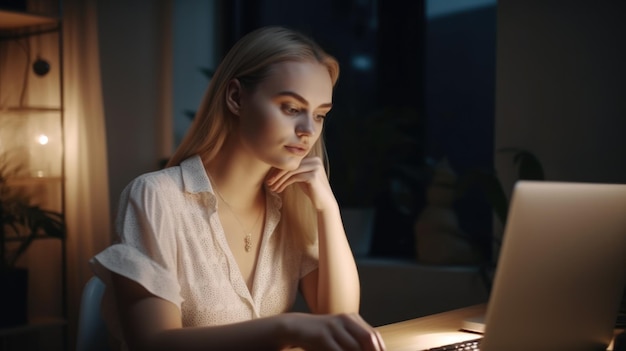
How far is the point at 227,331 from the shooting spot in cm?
120

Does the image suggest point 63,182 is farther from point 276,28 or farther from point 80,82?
point 276,28

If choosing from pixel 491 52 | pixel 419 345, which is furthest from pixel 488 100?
pixel 419 345

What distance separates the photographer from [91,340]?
1550mm

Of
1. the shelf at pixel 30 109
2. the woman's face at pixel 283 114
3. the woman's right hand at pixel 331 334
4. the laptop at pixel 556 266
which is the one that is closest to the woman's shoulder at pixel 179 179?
the woman's face at pixel 283 114

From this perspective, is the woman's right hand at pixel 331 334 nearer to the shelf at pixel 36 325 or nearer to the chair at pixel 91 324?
the chair at pixel 91 324

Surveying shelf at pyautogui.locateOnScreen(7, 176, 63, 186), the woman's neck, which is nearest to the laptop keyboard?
the woman's neck

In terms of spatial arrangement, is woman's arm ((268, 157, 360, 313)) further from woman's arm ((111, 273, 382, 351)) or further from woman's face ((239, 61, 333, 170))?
woman's arm ((111, 273, 382, 351))

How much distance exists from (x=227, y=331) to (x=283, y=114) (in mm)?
490

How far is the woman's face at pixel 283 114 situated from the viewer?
4.94ft

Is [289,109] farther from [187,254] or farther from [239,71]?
[187,254]

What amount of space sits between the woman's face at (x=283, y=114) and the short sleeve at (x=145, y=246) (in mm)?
222

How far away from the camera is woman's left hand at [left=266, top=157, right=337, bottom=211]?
163 centimetres

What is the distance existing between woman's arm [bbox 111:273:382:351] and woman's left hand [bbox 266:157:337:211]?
16.2 inches

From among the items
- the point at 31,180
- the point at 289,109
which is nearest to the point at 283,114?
the point at 289,109
